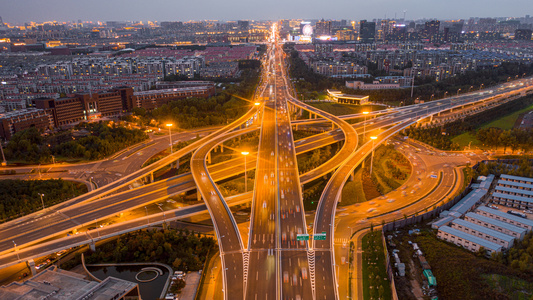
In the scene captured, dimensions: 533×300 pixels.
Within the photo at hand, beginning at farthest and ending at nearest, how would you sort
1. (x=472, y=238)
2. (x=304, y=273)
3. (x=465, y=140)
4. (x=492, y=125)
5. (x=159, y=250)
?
(x=492, y=125), (x=465, y=140), (x=472, y=238), (x=159, y=250), (x=304, y=273)

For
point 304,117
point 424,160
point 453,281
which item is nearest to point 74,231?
point 453,281

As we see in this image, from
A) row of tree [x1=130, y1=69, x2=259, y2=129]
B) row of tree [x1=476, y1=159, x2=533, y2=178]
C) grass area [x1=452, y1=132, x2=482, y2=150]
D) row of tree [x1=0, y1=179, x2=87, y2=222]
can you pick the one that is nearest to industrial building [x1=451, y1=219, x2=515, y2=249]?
row of tree [x1=476, y1=159, x2=533, y2=178]

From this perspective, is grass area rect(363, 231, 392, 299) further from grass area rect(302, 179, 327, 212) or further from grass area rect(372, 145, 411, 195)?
grass area rect(372, 145, 411, 195)

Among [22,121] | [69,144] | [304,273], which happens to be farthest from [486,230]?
[22,121]

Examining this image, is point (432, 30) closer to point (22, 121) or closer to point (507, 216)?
point (507, 216)

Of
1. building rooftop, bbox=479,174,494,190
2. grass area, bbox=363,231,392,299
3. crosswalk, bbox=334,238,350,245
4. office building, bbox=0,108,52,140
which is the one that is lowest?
grass area, bbox=363,231,392,299

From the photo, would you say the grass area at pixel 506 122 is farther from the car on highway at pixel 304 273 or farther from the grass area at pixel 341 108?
the car on highway at pixel 304 273

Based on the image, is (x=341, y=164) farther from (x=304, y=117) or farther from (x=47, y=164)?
(x=47, y=164)
